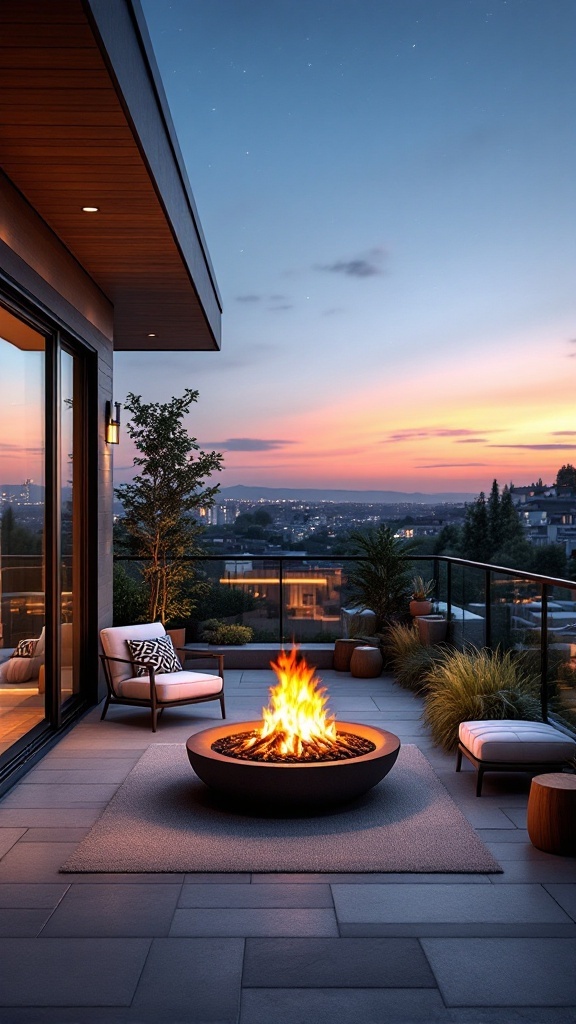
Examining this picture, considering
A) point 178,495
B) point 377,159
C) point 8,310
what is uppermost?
point 377,159

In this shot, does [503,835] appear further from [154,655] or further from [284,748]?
[154,655]

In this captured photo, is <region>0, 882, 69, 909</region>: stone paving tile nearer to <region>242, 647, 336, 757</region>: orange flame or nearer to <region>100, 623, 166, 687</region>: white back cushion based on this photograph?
<region>242, 647, 336, 757</region>: orange flame

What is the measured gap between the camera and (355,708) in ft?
24.1

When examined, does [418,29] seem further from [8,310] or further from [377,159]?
[8,310]

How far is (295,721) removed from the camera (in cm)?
491

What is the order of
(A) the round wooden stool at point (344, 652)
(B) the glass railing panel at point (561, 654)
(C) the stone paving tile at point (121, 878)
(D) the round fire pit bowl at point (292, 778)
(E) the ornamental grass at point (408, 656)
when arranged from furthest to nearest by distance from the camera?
(A) the round wooden stool at point (344, 652) → (E) the ornamental grass at point (408, 656) → (B) the glass railing panel at point (561, 654) → (D) the round fire pit bowl at point (292, 778) → (C) the stone paving tile at point (121, 878)

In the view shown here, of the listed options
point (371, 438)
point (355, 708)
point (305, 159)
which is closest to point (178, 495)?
point (355, 708)

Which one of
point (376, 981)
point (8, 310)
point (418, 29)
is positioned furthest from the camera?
point (418, 29)

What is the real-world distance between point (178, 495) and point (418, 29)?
5.21 m

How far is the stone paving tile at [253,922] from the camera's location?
10.4 feet

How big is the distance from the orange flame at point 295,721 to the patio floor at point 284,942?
37.1 inches

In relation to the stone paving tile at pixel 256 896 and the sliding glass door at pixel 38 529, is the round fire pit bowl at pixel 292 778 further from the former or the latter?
the sliding glass door at pixel 38 529

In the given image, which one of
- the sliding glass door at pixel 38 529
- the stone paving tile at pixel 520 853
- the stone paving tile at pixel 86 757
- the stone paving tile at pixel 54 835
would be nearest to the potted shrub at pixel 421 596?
the sliding glass door at pixel 38 529

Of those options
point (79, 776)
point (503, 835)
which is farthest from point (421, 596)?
point (503, 835)
